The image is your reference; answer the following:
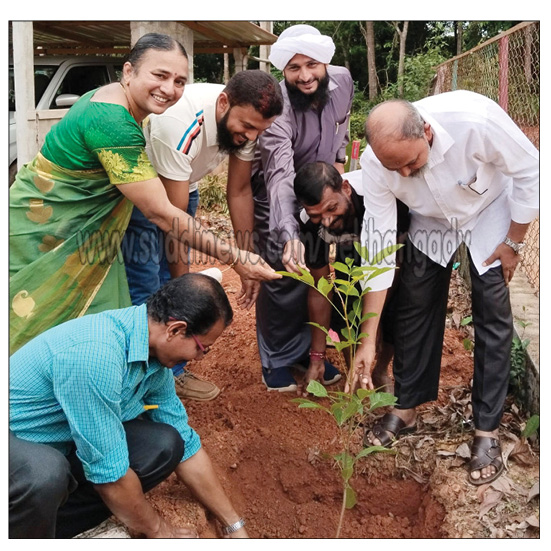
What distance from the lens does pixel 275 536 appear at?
2635mm

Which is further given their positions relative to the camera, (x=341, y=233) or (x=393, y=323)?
(x=393, y=323)

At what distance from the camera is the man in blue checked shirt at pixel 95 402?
1874 millimetres

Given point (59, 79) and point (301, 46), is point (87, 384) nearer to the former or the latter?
point (301, 46)

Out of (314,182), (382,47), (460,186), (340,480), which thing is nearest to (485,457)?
(340,480)

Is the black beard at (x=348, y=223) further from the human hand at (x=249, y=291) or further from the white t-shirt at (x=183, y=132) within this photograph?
the white t-shirt at (x=183, y=132)

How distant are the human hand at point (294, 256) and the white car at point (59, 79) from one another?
14.8 ft

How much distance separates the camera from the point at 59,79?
21.5 ft

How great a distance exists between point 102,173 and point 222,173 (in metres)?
6.16

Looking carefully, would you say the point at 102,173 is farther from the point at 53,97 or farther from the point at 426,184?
the point at 53,97

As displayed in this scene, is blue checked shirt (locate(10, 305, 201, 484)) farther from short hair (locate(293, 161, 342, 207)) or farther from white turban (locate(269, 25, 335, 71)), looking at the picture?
white turban (locate(269, 25, 335, 71))

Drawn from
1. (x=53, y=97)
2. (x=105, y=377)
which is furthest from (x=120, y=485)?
(x=53, y=97)

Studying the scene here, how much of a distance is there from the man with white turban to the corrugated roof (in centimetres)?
383

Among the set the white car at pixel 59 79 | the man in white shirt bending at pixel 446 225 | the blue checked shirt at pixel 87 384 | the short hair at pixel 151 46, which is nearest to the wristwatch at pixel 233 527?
the blue checked shirt at pixel 87 384

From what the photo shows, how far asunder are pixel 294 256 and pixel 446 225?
2.16ft
